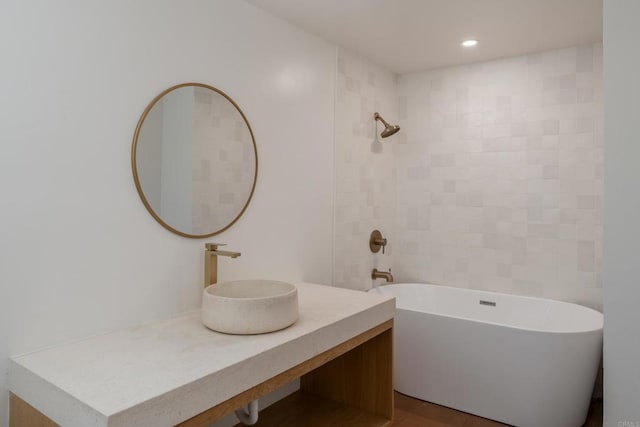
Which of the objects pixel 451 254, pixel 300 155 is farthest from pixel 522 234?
pixel 300 155

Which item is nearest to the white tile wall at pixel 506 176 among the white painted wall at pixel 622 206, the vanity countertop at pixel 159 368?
the white painted wall at pixel 622 206

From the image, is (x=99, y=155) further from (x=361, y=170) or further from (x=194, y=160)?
(x=361, y=170)

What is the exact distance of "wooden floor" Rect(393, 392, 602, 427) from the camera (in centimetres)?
243

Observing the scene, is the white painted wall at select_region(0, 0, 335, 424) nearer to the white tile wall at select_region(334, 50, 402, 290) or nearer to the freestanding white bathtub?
the white tile wall at select_region(334, 50, 402, 290)

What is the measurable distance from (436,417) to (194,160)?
6.49 ft

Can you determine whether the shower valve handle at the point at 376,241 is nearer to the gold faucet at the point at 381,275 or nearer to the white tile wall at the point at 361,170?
the white tile wall at the point at 361,170

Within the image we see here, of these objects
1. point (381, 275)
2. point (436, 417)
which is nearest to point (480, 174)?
point (381, 275)

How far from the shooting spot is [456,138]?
10.8ft

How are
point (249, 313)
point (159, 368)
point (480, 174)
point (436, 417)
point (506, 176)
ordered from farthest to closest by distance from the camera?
point (480, 174) → point (506, 176) → point (436, 417) → point (249, 313) → point (159, 368)

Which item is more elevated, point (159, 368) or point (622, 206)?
point (622, 206)

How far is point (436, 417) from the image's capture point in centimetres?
251

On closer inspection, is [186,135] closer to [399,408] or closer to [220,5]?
[220,5]

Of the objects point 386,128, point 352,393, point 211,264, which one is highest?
point 386,128

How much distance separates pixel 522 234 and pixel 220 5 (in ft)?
7.90
